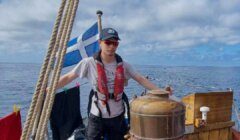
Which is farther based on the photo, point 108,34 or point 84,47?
point 84,47

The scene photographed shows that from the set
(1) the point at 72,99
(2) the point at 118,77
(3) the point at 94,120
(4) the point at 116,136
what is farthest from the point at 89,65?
(1) the point at 72,99

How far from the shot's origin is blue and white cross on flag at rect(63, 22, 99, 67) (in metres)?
6.82

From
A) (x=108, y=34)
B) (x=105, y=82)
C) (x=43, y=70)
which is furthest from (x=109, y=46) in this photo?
(x=43, y=70)

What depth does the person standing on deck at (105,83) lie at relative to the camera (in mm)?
3541

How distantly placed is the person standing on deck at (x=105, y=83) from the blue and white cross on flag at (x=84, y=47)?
315 centimetres

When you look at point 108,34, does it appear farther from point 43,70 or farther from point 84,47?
point 84,47

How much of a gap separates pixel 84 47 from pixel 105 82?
342 centimetres

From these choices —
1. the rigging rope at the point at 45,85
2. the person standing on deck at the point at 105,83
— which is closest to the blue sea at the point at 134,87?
the person standing on deck at the point at 105,83

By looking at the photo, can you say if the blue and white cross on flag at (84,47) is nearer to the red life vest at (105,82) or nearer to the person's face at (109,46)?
the red life vest at (105,82)

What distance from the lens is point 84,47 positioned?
688 cm

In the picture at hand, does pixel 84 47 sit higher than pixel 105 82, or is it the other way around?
pixel 84 47

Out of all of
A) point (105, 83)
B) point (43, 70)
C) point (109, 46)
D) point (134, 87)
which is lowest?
point (134, 87)

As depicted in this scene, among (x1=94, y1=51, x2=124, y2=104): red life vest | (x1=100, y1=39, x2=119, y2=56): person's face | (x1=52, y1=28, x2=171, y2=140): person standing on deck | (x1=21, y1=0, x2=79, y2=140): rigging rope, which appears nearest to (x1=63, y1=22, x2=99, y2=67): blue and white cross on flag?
(x1=52, y1=28, x2=171, y2=140): person standing on deck

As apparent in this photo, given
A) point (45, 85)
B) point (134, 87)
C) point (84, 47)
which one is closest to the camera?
point (45, 85)
